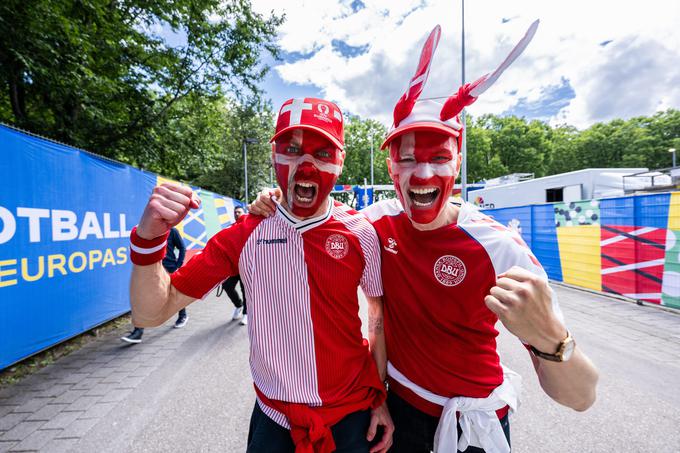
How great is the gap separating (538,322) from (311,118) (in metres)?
1.28

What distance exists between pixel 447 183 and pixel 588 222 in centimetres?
886

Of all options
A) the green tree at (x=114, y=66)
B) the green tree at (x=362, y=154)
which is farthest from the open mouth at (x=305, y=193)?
the green tree at (x=362, y=154)

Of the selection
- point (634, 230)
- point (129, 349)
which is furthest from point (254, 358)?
point (634, 230)

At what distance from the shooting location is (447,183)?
164cm

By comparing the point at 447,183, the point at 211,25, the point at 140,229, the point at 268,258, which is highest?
the point at 211,25

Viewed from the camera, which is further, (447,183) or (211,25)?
(211,25)

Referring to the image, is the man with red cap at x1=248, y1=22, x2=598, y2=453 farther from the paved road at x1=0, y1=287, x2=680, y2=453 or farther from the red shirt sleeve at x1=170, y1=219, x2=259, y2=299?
the paved road at x1=0, y1=287, x2=680, y2=453

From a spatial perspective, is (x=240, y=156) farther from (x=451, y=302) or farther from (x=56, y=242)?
(x=451, y=302)

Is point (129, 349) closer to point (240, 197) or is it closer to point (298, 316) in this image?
point (298, 316)

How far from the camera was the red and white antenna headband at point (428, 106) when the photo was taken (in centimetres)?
152

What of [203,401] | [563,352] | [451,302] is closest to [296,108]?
[451,302]

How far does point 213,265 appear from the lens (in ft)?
5.06

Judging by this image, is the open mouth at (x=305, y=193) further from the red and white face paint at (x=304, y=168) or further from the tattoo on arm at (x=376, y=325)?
the tattoo on arm at (x=376, y=325)

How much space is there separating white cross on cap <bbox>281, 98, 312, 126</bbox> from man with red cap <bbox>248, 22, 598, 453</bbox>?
479mm
